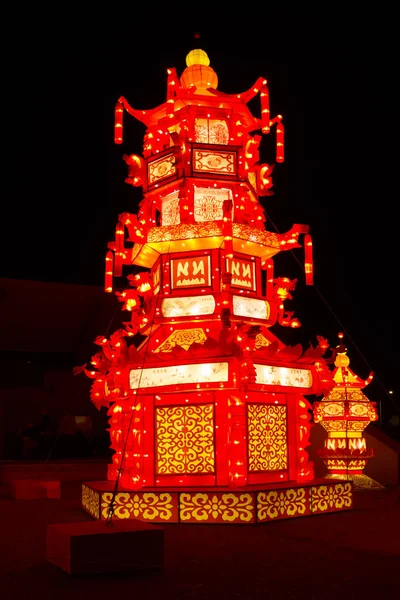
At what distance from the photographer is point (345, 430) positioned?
1455cm

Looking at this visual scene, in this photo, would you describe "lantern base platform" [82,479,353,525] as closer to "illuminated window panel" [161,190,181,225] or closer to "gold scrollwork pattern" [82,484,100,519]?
"gold scrollwork pattern" [82,484,100,519]

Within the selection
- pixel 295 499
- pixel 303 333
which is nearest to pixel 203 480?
pixel 295 499

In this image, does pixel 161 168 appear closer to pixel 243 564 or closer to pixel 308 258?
pixel 308 258

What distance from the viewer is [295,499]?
9.87 m

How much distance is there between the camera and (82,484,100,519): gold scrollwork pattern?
31.4 ft

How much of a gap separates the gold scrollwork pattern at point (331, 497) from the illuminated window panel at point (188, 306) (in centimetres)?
296

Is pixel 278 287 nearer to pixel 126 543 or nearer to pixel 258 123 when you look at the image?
pixel 258 123

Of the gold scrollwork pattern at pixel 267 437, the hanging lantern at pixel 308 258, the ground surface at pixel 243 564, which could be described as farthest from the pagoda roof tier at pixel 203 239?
the ground surface at pixel 243 564

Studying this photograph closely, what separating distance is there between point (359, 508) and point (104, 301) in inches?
413

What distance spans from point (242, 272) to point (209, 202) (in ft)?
4.14

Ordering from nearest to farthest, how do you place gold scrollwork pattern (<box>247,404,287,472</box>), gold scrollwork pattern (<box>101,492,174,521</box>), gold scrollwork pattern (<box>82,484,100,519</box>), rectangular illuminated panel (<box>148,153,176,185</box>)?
1. gold scrollwork pattern (<box>101,492,174,521</box>)
2. gold scrollwork pattern (<box>82,484,100,519</box>)
3. gold scrollwork pattern (<box>247,404,287,472</box>)
4. rectangular illuminated panel (<box>148,153,176,185</box>)

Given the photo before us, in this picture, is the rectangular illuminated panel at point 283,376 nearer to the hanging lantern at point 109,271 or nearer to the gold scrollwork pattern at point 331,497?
the gold scrollwork pattern at point 331,497

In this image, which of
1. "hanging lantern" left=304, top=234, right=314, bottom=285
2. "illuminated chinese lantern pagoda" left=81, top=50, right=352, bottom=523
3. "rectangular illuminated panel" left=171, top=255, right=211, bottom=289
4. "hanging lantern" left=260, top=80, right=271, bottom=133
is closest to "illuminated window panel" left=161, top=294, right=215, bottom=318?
"illuminated chinese lantern pagoda" left=81, top=50, right=352, bottom=523

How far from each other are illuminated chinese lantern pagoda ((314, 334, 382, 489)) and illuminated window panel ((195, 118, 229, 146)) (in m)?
5.23
